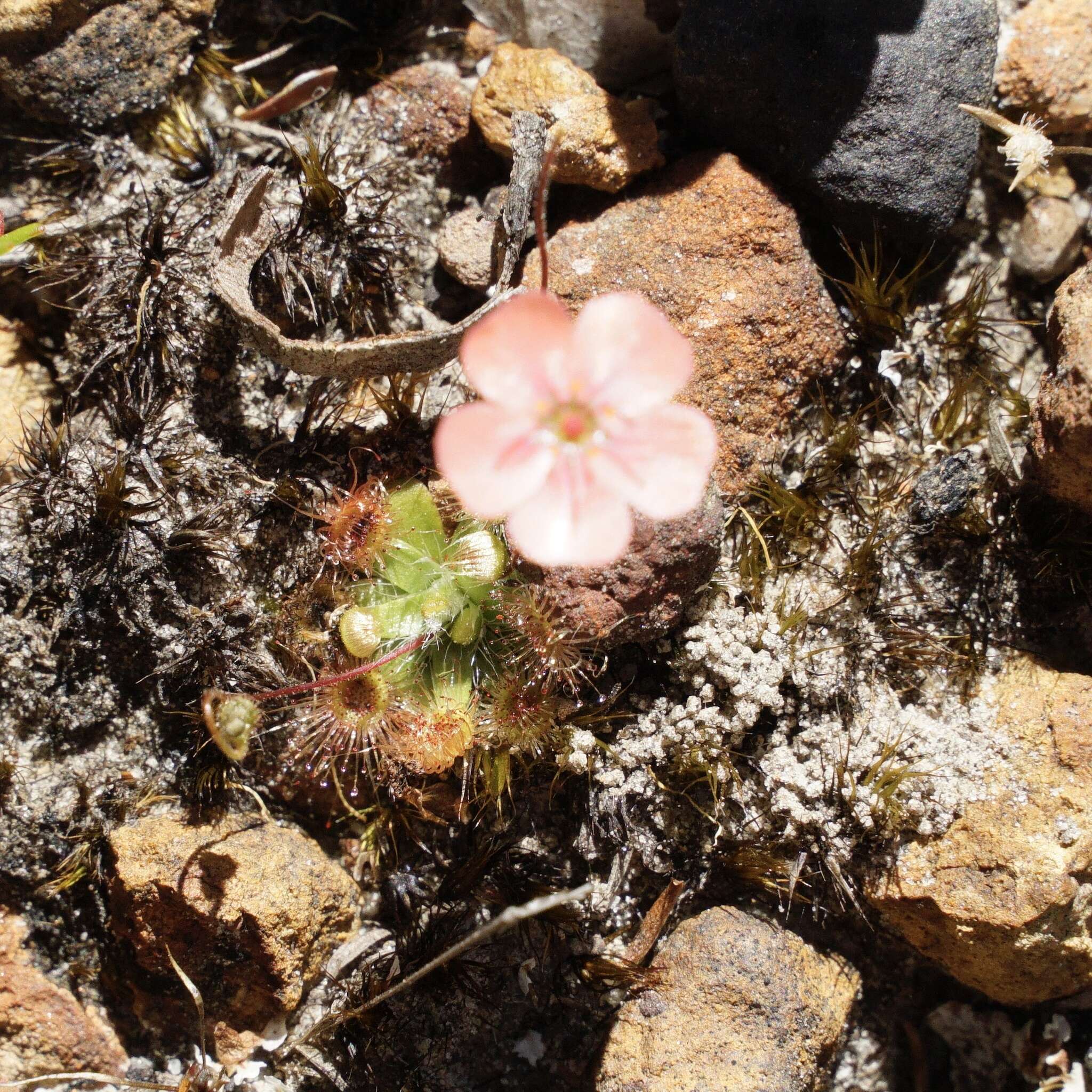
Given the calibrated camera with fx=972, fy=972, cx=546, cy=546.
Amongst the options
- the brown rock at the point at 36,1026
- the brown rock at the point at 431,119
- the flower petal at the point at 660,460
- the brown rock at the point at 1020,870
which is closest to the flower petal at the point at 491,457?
the flower petal at the point at 660,460

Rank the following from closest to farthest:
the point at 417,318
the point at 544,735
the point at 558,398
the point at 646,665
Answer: the point at 558,398 < the point at 544,735 < the point at 646,665 < the point at 417,318

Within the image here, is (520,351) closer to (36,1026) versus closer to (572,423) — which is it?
(572,423)

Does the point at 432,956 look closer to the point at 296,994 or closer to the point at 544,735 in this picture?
the point at 296,994

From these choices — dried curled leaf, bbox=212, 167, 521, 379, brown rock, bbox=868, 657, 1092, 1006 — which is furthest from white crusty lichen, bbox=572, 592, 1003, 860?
dried curled leaf, bbox=212, 167, 521, 379

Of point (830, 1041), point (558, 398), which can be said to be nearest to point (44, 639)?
point (558, 398)

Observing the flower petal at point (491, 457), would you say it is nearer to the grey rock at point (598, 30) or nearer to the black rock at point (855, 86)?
the black rock at point (855, 86)

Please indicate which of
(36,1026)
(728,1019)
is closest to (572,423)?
(728,1019)
